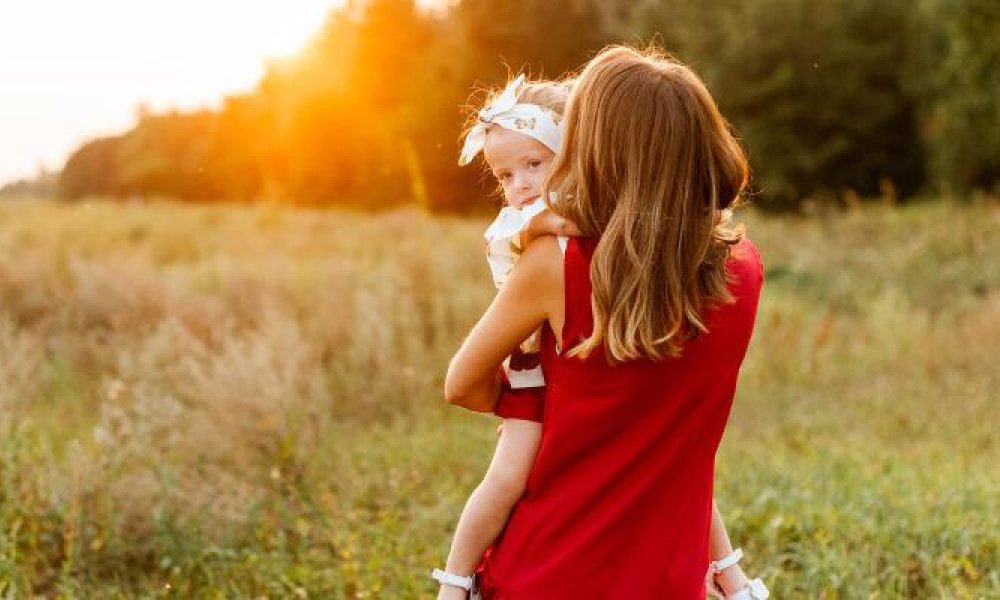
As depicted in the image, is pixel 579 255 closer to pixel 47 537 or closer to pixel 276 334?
pixel 47 537

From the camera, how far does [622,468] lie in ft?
6.97

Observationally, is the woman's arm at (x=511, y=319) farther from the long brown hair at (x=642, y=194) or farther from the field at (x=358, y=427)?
the field at (x=358, y=427)

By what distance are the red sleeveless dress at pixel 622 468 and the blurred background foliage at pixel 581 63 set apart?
16.7 m

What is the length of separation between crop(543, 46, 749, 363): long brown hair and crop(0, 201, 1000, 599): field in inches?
87.7

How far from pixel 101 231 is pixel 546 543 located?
1375cm

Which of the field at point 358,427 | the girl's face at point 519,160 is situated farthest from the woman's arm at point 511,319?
the field at point 358,427

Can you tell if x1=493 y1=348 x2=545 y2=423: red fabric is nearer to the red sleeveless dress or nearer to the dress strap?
the red sleeveless dress

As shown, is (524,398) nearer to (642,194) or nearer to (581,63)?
(642,194)

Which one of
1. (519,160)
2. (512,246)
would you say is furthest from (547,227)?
(519,160)

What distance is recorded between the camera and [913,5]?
2353 centimetres

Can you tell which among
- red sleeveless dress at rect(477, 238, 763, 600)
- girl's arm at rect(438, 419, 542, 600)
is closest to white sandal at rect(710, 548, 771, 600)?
red sleeveless dress at rect(477, 238, 763, 600)

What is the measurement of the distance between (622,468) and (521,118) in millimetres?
760

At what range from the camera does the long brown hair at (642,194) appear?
6.57 feet

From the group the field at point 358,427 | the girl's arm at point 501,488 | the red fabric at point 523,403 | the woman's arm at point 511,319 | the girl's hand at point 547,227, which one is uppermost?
the girl's hand at point 547,227
